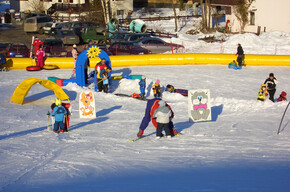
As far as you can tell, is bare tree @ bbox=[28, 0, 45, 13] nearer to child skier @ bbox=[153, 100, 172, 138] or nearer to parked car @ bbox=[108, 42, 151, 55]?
parked car @ bbox=[108, 42, 151, 55]

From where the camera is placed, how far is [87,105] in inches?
610

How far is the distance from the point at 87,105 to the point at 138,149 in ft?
14.2

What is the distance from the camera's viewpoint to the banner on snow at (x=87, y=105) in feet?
50.5

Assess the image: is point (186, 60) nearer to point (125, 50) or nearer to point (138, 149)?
point (125, 50)

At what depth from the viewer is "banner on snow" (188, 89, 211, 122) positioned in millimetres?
14641

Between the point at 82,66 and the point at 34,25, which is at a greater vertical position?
the point at 34,25

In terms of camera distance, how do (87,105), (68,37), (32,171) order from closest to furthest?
1. (32,171)
2. (87,105)
3. (68,37)

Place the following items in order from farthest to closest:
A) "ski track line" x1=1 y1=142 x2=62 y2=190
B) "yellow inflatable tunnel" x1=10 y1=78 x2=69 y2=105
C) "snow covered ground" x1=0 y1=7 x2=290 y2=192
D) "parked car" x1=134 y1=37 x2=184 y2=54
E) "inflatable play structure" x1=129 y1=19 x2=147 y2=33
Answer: "inflatable play structure" x1=129 y1=19 x2=147 y2=33, "parked car" x1=134 y1=37 x2=184 y2=54, "yellow inflatable tunnel" x1=10 y1=78 x2=69 y2=105, "ski track line" x1=1 y1=142 x2=62 y2=190, "snow covered ground" x1=0 y1=7 x2=290 y2=192

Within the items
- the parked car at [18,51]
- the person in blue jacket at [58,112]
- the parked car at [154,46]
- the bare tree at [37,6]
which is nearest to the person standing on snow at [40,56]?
the parked car at [18,51]

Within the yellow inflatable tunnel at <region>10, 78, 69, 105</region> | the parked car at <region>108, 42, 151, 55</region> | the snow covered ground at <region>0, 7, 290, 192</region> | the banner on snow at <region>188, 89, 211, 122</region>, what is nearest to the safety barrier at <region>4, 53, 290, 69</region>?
the parked car at <region>108, 42, 151, 55</region>

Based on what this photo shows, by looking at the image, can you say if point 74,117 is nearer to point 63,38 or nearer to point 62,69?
point 62,69

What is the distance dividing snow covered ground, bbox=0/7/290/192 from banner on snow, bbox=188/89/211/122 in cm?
31

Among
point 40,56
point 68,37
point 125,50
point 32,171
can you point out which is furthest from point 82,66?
point 68,37

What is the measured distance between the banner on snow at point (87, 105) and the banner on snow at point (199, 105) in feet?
10.9
